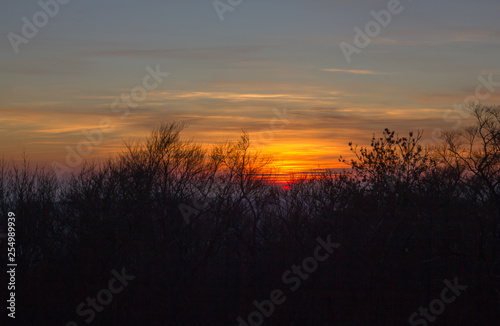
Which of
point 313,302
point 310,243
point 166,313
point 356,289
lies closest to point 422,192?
point 356,289

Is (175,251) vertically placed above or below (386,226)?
above

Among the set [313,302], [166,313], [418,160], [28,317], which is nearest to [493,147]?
[418,160]

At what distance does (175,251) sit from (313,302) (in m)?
12.1

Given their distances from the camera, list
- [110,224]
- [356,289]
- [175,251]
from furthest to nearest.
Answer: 1. [175,251]
2. [110,224]
3. [356,289]

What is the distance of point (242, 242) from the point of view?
47.6 m

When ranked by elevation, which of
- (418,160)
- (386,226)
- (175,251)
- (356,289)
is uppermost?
(175,251)

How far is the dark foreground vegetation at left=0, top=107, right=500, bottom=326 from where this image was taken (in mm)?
29219

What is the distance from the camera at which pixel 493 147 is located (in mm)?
30141

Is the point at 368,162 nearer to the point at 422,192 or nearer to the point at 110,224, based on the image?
the point at 422,192

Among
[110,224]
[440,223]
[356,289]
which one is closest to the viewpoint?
[440,223]

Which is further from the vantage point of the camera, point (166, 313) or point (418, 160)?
point (166, 313)

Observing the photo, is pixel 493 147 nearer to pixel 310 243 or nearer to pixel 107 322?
pixel 310 243

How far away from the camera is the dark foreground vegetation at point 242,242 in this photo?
95.9 ft

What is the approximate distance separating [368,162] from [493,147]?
698 cm
